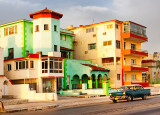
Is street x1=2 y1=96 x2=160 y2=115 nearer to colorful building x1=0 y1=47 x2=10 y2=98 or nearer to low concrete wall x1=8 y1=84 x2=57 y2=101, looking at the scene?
low concrete wall x1=8 y1=84 x2=57 y2=101

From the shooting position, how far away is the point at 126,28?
51.7m

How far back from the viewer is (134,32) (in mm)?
52844

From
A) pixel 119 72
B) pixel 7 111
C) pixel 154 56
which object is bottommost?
pixel 7 111

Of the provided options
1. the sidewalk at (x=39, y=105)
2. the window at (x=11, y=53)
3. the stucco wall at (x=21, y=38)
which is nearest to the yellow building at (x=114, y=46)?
the stucco wall at (x=21, y=38)

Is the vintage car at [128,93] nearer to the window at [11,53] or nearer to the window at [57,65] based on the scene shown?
the window at [57,65]

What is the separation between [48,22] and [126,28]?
1594 cm

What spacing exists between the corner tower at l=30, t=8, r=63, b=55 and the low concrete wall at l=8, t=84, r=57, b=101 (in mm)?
9904

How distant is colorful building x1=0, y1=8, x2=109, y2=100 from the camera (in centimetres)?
3847

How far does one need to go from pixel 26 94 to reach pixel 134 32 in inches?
1084

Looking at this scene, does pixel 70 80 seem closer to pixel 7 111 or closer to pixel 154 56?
pixel 7 111

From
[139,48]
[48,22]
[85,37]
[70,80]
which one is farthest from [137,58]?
[48,22]

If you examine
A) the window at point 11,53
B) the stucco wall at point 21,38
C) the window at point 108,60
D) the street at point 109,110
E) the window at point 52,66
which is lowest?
the street at point 109,110

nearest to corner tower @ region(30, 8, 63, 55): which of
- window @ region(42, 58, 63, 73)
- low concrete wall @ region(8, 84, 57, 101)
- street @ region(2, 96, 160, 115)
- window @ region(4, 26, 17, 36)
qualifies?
window @ region(4, 26, 17, 36)

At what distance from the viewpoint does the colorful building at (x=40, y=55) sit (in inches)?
1515
